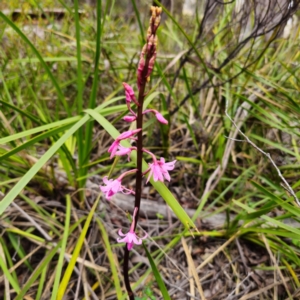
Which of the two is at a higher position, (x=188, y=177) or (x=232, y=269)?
(x=188, y=177)

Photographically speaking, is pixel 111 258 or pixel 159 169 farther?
pixel 111 258

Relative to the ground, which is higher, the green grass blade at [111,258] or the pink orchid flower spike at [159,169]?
the pink orchid flower spike at [159,169]

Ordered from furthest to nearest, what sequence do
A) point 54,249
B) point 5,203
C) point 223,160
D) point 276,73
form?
point 276,73, point 223,160, point 54,249, point 5,203

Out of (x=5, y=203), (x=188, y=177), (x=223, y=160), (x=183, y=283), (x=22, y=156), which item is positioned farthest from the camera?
(x=188, y=177)

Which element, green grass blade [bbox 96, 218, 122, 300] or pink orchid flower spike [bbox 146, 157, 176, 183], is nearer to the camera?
pink orchid flower spike [bbox 146, 157, 176, 183]

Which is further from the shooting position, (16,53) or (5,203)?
(16,53)

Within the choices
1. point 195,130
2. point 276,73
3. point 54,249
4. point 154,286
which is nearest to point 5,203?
point 54,249

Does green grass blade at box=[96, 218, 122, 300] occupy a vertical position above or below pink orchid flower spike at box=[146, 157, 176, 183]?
below

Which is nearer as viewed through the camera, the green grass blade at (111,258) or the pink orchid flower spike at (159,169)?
the pink orchid flower spike at (159,169)

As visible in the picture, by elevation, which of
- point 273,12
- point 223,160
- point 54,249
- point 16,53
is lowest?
point 54,249

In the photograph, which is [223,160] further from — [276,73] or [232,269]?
[276,73]

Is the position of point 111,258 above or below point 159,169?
below
